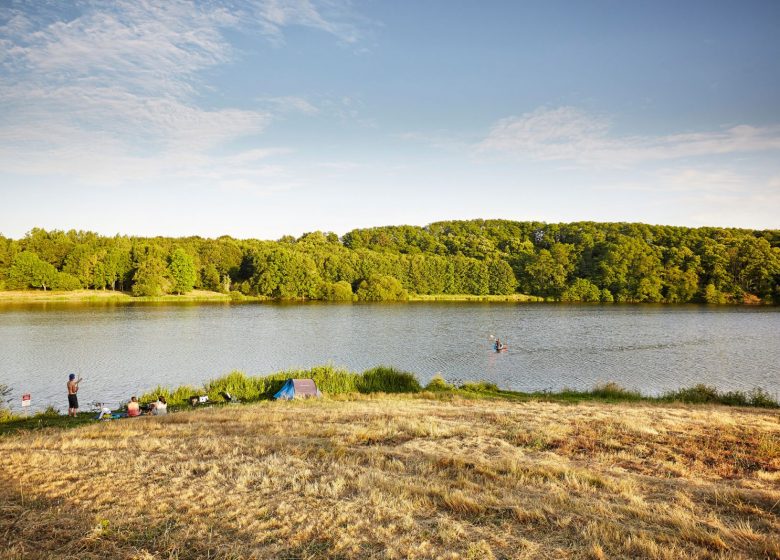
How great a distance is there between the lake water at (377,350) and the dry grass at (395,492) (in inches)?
674

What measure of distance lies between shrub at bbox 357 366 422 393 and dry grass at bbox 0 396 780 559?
1311cm

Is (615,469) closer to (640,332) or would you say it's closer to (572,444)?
(572,444)

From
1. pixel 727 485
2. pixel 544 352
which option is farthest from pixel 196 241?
pixel 727 485

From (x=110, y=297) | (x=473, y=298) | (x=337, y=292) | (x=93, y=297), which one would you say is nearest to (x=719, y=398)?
(x=337, y=292)

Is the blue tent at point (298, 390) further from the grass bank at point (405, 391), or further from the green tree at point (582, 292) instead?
the green tree at point (582, 292)

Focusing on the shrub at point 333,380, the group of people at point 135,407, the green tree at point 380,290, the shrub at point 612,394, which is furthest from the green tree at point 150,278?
the shrub at point 612,394

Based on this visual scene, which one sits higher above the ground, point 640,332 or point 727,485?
point 727,485

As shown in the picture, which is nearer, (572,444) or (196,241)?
(572,444)

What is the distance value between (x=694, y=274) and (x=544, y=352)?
9581 cm

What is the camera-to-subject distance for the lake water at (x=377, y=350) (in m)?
30.5

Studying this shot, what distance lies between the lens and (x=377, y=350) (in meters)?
41.5

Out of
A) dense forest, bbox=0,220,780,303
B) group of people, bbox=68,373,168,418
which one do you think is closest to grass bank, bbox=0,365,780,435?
group of people, bbox=68,373,168,418

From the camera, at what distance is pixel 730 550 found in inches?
223

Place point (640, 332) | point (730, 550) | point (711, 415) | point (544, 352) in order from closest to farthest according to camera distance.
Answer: point (730, 550), point (711, 415), point (544, 352), point (640, 332)
